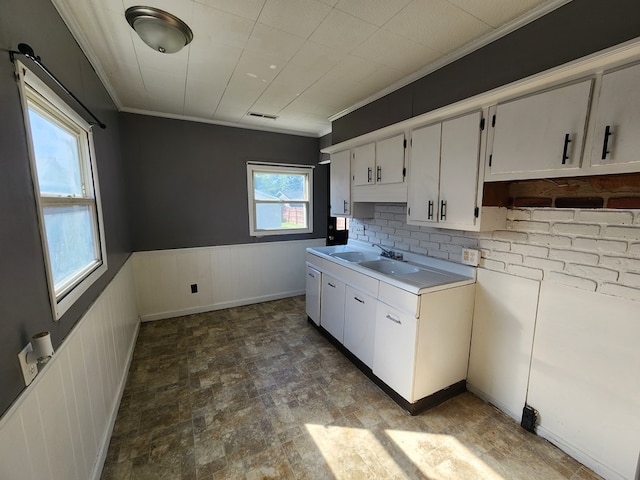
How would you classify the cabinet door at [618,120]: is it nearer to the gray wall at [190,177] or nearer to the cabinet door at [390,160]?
the cabinet door at [390,160]

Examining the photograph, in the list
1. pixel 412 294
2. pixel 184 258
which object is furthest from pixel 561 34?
pixel 184 258

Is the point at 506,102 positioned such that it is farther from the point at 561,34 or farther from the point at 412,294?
the point at 412,294

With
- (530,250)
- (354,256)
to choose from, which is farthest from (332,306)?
(530,250)

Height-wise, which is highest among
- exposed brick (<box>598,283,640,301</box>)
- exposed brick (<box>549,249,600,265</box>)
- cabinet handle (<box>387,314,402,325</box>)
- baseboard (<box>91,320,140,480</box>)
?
exposed brick (<box>549,249,600,265</box>)

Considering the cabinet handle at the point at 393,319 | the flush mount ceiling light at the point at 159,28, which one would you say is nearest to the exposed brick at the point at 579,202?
the cabinet handle at the point at 393,319

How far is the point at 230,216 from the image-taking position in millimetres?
3875

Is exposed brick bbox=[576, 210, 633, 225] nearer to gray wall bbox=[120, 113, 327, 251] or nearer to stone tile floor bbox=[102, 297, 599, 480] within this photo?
stone tile floor bbox=[102, 297, 599, 480]

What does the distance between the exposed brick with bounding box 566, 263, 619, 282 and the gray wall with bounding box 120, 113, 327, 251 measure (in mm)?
3389

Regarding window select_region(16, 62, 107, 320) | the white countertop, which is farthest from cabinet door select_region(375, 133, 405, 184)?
window select_region(16, 62, 107, 320)

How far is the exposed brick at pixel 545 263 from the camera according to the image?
5.54ft

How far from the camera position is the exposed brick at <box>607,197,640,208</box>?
1.38 meters

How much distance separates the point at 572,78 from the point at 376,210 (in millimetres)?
1943

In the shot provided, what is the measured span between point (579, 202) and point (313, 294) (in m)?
2.42

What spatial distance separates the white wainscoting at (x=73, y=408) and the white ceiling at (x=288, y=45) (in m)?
1.71
